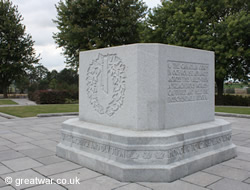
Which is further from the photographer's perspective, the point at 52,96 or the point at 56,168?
the point at 52,96

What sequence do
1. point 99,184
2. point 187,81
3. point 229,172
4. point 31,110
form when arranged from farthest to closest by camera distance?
point 31,110 < point 187,81 < point 229,172 < point 99,184

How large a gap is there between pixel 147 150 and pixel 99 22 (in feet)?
71.8

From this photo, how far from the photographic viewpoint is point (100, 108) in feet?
16.3

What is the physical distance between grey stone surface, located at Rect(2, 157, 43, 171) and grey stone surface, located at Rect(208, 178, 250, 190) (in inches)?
121

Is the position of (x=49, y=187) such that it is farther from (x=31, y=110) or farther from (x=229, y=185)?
(x=31, y=110)

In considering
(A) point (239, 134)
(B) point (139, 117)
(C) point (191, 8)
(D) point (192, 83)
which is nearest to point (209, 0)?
A: (C) point (191, 8)

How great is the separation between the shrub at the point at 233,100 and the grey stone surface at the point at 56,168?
62.4ft

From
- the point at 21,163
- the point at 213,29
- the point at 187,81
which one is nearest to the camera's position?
the point at 21,163

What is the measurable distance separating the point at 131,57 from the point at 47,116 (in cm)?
906

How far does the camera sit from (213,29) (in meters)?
19.2

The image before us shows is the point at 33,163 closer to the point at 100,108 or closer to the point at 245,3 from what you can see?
the point at 100,108

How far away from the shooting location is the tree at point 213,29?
18.3 metres

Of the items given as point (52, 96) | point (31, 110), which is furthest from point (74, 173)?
point (52, 96)

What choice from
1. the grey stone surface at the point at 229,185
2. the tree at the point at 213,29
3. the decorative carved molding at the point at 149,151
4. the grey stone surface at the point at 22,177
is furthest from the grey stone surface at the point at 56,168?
the tree at the point at 213,29
